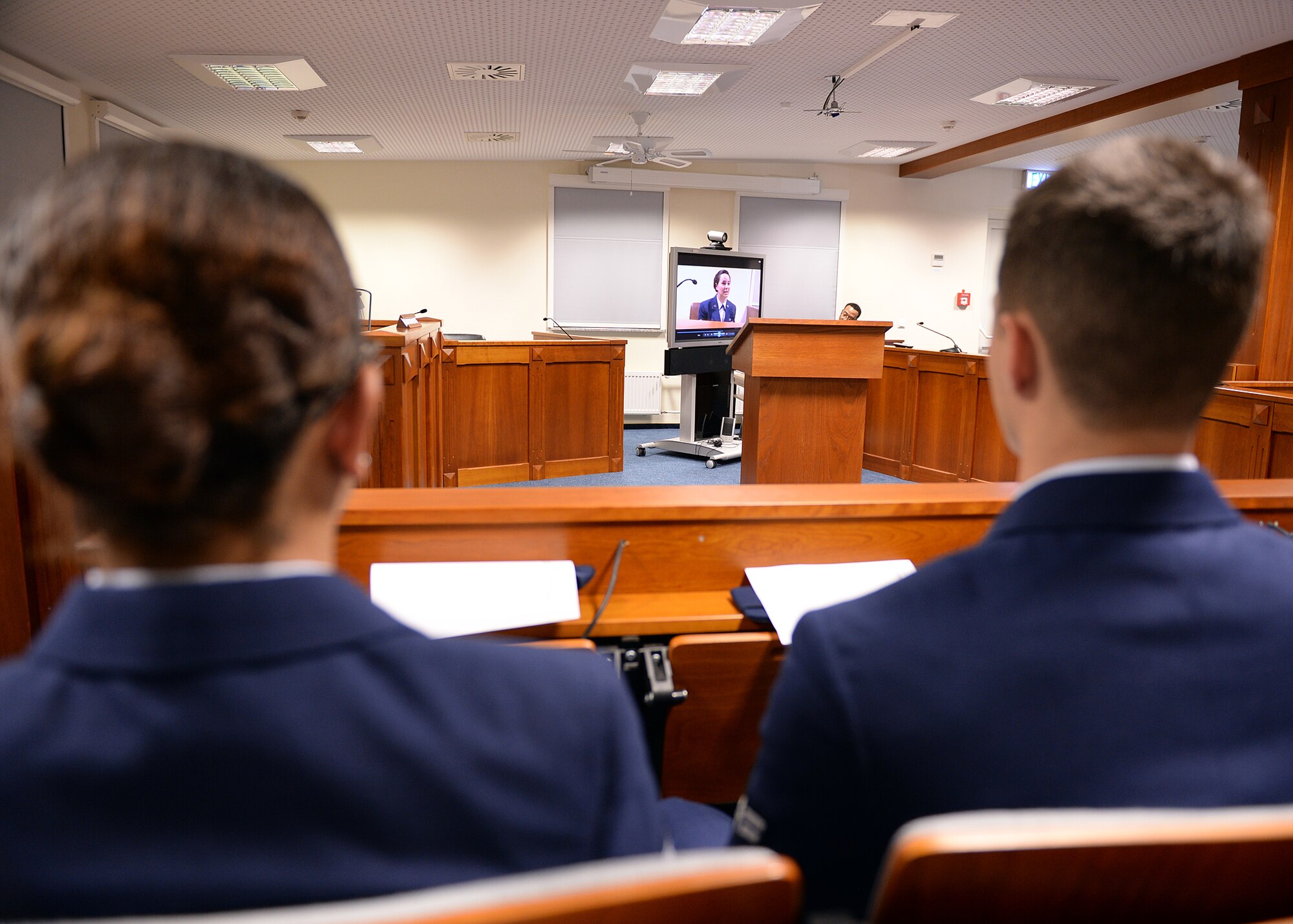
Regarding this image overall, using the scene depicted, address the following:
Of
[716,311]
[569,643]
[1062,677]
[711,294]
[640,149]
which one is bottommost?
[569,643]

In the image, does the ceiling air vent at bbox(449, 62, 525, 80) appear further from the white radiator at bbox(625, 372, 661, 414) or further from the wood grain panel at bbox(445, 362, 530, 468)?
the white radiator at bbox(625, 372, 661, 414)

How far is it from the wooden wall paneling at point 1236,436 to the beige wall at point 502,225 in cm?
532

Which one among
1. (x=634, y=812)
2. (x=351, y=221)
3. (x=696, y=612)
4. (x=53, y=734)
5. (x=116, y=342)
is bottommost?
(x=696, y=612)

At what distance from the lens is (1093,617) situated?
615 millimetres

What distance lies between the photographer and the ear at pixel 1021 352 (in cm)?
71

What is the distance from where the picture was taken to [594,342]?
6.03 m

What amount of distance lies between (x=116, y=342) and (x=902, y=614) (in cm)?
55

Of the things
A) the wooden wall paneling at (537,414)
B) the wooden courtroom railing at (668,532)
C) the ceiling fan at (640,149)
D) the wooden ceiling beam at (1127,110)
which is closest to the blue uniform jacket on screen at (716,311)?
the ceiling fan at (640,149)

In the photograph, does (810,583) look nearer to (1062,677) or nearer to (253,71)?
(1062,677)

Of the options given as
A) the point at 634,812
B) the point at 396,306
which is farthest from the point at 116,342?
the point at 396,306

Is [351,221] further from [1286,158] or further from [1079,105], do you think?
[1286,158]

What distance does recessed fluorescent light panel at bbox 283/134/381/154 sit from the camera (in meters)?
7.48

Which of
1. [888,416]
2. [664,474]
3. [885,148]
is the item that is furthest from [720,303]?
[885,148]

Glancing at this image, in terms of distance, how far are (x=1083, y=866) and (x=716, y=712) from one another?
33.1 inches
